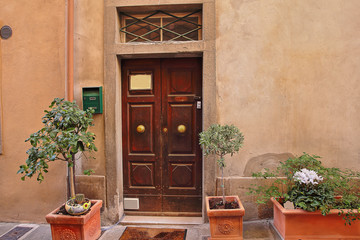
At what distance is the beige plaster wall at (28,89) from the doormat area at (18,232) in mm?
131

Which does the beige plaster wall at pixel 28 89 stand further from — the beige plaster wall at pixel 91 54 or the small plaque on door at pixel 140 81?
the small plaque on door at pixel 140 81

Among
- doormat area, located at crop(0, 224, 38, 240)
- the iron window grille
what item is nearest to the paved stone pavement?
doormat area, located at crop(0, 224, 38, 240)

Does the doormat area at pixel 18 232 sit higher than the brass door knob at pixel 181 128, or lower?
lower

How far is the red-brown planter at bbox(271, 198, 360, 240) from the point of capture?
279 centimetres

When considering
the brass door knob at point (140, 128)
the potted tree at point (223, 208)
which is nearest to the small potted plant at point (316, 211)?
the potted tree at point (223, 208)

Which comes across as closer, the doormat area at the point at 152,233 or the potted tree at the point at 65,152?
the potted tree at the point at 65,152

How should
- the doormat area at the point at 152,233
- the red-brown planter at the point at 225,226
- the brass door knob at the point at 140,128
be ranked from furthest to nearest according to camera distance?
1. the brass door knob at the point at 140,128
2. the doormat area at the point at 152,233
3. the red-brown planter at the point at 225,226

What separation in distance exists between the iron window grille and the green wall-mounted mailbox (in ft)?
3.01

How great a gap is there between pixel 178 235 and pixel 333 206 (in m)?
1.97

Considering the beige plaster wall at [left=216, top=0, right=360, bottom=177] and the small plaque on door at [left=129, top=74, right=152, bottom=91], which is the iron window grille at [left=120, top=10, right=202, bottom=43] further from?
the small plaque on door at [left=129, top=74, right=152, bottom=91]

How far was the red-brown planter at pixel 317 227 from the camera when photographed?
279 cm

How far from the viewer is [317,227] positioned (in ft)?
9.16

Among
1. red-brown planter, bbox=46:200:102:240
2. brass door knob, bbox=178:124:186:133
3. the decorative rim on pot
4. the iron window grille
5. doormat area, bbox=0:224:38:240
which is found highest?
the iron window grille

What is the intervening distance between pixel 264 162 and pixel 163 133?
61.8 inches
